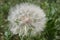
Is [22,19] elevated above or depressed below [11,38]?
above

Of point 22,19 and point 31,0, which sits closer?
point 22,19

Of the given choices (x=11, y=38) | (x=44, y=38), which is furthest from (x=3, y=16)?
(x=44, y=38)

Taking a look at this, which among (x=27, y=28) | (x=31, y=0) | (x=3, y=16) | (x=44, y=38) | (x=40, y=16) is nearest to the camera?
(x=27, y=28)

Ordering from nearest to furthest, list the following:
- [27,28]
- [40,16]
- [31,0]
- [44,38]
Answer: [27,28] < [40,16] < [44,38] < [31,0]

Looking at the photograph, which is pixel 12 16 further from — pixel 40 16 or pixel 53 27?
pixel 53 27

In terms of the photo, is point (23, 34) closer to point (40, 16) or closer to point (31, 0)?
point (40, 16)

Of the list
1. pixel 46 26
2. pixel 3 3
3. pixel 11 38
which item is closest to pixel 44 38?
pixel 46 26
